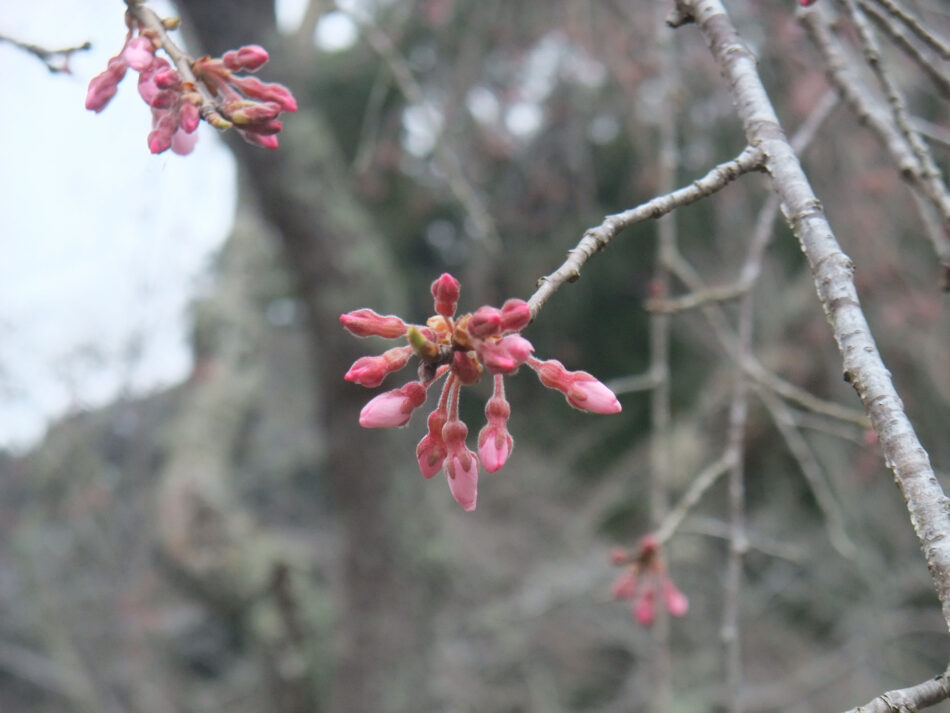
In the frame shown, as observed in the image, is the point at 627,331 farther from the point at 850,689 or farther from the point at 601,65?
the point at 850,689

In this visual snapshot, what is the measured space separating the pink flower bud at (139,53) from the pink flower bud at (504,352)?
442 millimetres

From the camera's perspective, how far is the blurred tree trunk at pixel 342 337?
3.16 meters

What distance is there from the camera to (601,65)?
3.73m

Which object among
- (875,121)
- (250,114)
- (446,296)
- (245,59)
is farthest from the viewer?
(875,121)

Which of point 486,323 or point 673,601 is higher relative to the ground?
point 486,323

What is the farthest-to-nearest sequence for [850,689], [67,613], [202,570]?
[67,613] < [202,570] < [850,689]

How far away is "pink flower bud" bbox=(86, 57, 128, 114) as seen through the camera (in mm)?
769

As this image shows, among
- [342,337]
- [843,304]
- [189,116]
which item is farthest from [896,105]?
[342,337]

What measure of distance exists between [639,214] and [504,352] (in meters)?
0.13

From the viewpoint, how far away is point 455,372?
52 centimetres

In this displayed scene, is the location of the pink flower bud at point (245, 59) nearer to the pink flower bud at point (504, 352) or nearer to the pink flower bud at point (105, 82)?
the pink flower bud at point (105, 82)

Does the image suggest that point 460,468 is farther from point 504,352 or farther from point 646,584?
point 646,584

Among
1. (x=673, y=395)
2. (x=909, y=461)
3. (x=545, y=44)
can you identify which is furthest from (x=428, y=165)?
(x=909, y=461)

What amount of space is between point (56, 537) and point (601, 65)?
442cm
